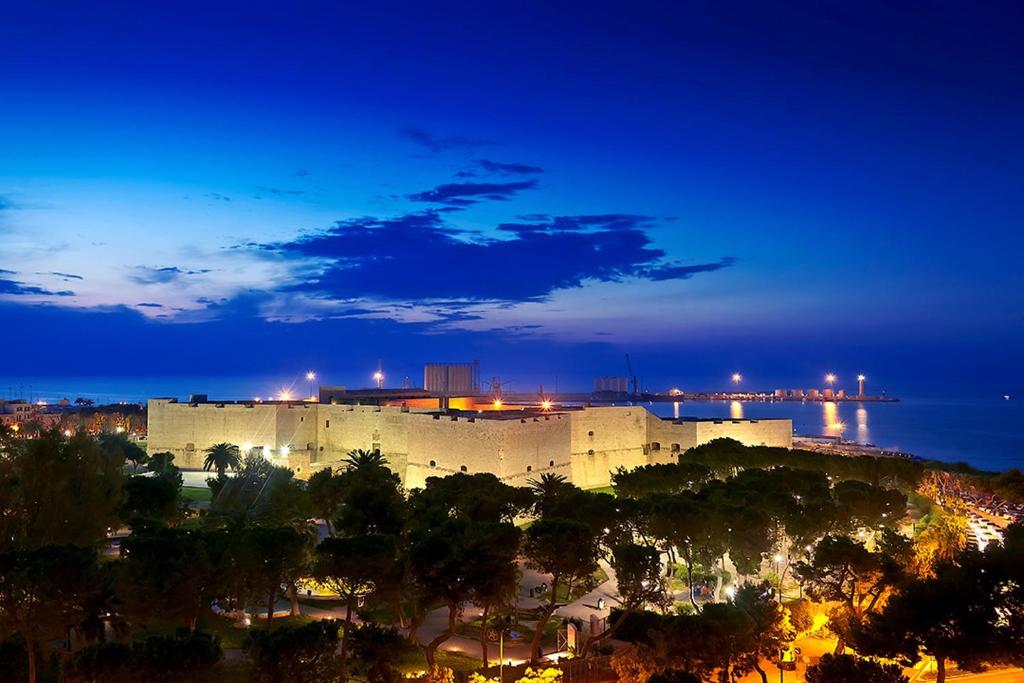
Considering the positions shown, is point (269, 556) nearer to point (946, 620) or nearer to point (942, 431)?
point (946, 620)

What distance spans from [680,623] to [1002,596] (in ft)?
16.2

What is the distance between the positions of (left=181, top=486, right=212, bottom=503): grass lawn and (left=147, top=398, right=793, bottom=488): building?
2.89 m

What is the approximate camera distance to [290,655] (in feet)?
35.8

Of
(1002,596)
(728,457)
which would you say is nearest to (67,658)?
(1002,596)

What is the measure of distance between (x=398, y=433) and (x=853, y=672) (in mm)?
23080

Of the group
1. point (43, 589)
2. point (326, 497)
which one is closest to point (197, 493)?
point (326, 497)

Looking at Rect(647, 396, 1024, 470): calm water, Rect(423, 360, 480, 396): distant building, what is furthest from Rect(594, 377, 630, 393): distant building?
Rect(423, 360, 480, 396): distant building

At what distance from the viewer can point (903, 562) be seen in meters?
16.5

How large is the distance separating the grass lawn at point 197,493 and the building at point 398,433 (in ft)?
9.50

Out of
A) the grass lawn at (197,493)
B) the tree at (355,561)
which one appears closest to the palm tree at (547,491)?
the tree at (355,561)

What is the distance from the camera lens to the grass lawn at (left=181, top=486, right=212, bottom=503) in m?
28.6

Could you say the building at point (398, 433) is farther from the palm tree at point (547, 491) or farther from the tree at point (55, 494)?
the tree at point (55, 494)

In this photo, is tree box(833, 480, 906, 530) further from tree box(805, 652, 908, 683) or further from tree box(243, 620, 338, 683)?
tree box(243, 620, 338, 683)

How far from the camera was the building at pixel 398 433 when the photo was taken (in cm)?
3122
